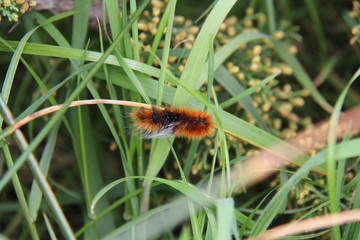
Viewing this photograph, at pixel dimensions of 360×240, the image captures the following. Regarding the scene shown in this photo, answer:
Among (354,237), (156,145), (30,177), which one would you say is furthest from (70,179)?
(354,237)

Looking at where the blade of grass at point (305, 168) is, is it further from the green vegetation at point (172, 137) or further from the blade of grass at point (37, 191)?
the blade of grass at point (37, 191)

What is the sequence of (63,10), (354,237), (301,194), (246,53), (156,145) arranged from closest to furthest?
1. (354,237)
2. (156,145)
3. (301,194)
4. (63,10)
5. (246,53)

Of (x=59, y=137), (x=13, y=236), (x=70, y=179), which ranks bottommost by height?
(x=13, y=236)

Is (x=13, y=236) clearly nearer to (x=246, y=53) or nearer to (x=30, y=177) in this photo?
(x=30, y=177)

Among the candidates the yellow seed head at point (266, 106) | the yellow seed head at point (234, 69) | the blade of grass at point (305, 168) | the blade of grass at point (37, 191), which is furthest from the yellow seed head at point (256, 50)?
the blade of grass at point (37, 191)

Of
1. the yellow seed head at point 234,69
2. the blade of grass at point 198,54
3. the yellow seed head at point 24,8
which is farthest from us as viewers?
the yellow seed head at point 234,69

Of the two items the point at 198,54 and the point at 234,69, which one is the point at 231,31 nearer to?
the point at 234,69

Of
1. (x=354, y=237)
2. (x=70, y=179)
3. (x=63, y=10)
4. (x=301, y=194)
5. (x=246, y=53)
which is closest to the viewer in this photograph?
(x=354, y=237)
